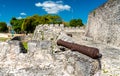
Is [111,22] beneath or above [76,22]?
beneath

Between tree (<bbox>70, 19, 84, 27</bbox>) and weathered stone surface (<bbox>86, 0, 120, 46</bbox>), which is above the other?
tree (<bbox>70, 19, 84, 27</bbox>)

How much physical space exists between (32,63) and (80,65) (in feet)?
5.64

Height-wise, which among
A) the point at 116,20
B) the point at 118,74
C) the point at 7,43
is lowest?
the point at 118,74

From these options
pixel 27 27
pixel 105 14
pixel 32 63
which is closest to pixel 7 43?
pixel 32 63

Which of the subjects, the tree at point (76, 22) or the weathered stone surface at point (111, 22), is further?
the tree at point (76, 22)

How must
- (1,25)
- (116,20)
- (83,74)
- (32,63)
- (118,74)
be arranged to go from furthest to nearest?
(1,25) → (116,20) → (32,63) → (118,74) → (83,74)

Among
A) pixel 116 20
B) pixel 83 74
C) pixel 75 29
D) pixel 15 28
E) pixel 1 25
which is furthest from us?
pixel 1 25

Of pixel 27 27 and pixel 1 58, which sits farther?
pixel 27 27

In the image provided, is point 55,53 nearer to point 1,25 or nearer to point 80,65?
point 80,65

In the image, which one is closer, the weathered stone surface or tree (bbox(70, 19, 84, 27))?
the weathered stone surface

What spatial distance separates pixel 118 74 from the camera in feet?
15.1

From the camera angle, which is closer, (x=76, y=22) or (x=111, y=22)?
(x=111, y=22)

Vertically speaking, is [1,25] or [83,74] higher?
[1,25]

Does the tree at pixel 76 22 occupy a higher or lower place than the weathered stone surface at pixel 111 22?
higher
